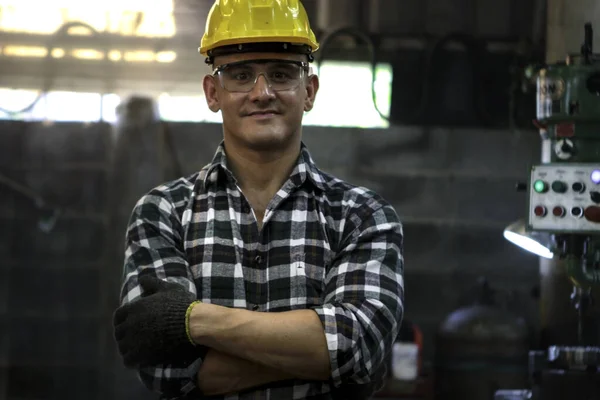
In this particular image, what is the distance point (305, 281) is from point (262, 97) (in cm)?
32

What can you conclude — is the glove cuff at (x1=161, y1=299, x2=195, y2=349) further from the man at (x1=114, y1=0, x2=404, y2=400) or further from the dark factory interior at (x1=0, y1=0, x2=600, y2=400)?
the dark factory interior at (x1=0, y1=0, x2=600, y2=400)

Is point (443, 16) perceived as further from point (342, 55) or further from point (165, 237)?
point (165, 237)

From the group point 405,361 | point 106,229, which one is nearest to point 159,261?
point 405,361

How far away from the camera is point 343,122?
12.1 feet

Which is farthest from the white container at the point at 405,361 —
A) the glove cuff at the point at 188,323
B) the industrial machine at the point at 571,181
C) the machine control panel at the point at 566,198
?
the glove cuff at the point at 188,323

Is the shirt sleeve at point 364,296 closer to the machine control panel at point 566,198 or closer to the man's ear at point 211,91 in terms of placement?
the man's ear at point 211,91

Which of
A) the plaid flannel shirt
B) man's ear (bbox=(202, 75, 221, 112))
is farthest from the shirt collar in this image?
man's ear (bbox=(202, 75, 221, 112))

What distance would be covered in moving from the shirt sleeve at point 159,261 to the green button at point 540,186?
1580 mm

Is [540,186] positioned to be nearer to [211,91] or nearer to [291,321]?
[211,91]

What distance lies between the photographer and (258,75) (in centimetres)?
161

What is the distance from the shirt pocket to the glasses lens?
0.30 meters

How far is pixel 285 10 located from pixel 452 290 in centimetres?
225

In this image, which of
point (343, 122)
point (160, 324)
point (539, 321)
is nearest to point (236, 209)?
point (160, 324)

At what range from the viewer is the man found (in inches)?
57.4
